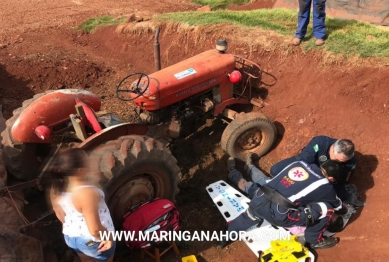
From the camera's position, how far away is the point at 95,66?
283 inches

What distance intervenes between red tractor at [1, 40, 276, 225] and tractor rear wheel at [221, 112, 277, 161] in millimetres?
14

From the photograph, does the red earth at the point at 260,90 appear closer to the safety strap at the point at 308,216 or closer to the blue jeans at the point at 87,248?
the safety strap at the point at 308,216

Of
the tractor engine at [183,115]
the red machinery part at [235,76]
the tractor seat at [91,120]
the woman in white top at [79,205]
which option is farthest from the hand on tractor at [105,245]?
the red machinery part at [235,76]

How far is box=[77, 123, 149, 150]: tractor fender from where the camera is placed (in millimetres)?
3348

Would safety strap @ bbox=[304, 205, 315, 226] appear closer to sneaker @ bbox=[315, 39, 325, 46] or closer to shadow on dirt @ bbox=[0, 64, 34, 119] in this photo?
sneaker @ bbox=[315, 39, 325, 46]

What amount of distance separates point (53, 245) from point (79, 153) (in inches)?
66.8

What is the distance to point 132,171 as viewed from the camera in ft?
11.0

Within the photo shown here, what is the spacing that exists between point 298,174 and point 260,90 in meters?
2.23

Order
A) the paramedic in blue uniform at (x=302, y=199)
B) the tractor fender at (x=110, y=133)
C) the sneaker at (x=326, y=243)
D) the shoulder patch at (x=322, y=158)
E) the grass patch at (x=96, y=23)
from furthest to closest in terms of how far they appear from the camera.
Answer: the grass patch at (x=96, y=23), the shoulder patch at (x=322, y=158), the sneaker at (x=326, y=243), the paramedic in blue uniform at (x=302, y=199), the tractor fender at (x=110, y=133)

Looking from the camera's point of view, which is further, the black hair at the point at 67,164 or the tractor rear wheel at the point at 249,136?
the tractor rear wheel at the point at 249,136

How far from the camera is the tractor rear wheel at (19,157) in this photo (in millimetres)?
3768

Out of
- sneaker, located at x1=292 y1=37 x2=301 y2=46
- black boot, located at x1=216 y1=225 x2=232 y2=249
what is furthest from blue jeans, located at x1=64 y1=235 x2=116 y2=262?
sneaker, located at x1=292 y1=37 x2=301 y2=46

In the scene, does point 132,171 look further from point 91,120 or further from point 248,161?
point 248,161

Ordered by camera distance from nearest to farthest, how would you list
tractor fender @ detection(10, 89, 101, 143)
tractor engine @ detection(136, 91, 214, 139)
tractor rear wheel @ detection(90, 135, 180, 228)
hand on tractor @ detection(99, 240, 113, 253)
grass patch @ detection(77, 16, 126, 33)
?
hand on tractor @ detection(99, 240, 113, 253), tractor rear wheel @ detection(90, 135, 180, 228), tractor fender @ detection(10, 89, 101, 143), tractor engine @ detection(136, 91, 214, 139), grass patch @ detection(77, 16, 126, 33)
